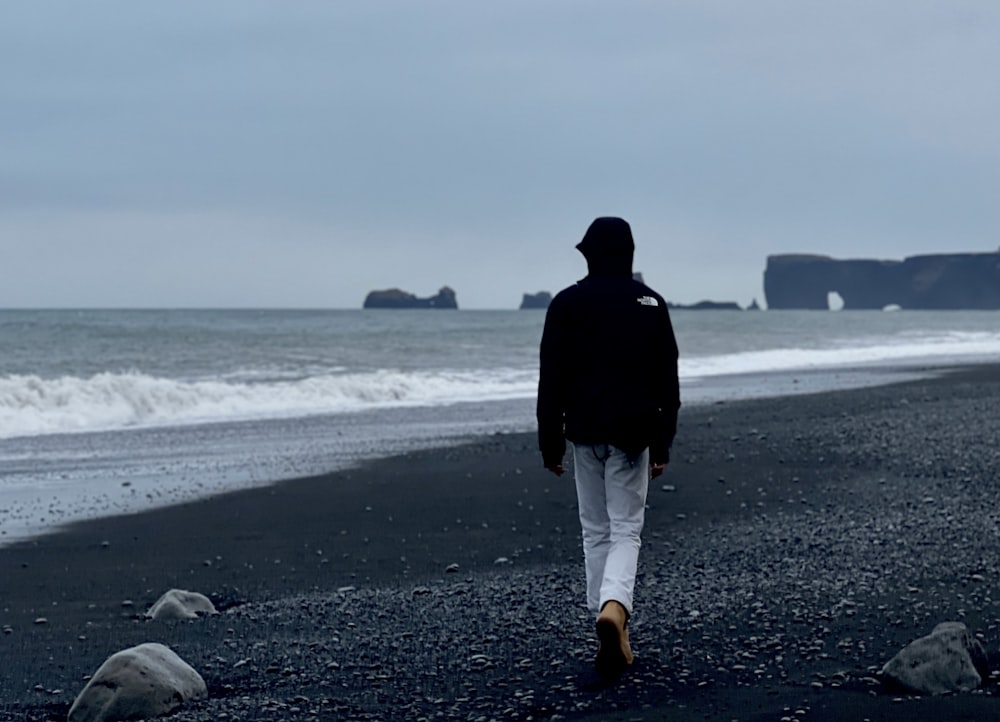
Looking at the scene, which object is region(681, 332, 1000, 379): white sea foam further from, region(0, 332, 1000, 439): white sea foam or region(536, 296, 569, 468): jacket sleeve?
region(536, 296, 569, 468): jacket sleeve

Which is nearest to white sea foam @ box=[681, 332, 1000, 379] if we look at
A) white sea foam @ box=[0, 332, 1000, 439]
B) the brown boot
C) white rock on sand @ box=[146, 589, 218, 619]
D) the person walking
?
white sea foam @ box=[0, 332, 1000, 439]

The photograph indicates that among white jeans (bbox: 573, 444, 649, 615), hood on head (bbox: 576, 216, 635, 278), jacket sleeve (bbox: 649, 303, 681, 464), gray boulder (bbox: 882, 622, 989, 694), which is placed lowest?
gray boulder (bbox: 882, 622, 989, 694)

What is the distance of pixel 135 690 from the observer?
17.3 feet

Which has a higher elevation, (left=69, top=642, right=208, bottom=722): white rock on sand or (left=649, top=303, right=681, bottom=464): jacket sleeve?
(left=649, top=303, right=681, bottom=464): jacket sleeve

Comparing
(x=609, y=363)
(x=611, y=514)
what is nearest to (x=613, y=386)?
(x=609, y=363)

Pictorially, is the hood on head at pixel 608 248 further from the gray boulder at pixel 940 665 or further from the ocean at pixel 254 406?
the ocean at pixel 254 406

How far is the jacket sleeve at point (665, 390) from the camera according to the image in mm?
5648

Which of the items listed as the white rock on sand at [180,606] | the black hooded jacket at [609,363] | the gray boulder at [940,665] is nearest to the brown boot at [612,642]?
the black hooded jacket at [609,363]

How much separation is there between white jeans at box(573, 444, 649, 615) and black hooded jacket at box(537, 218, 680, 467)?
9 cm

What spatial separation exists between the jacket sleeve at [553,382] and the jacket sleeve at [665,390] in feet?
1.39

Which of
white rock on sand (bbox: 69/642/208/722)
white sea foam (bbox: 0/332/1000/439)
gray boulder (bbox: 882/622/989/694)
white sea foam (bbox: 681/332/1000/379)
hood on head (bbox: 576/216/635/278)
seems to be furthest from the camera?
white sea foam (bbox: 681/332/1000/379)

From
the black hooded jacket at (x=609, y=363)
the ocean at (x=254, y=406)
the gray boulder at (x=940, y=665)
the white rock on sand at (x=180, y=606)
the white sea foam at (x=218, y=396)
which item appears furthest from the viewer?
the white sea foam at (x=218, y=396)

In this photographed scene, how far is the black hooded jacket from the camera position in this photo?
5.60 m

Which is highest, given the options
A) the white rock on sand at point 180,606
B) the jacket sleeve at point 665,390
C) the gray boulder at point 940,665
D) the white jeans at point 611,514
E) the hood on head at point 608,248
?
the hood on head at point 608,248
